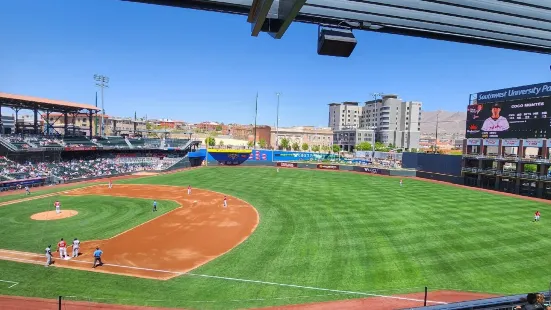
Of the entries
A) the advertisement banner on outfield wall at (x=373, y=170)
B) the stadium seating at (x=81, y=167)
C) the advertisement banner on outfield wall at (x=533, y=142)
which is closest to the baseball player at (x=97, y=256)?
the stadium seating at (x=81, y=167)

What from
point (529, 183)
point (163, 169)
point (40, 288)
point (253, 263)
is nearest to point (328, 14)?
point (253, 263)

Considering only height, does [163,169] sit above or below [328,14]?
below

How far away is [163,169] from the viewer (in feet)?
211

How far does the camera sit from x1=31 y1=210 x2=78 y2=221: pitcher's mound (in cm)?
2691

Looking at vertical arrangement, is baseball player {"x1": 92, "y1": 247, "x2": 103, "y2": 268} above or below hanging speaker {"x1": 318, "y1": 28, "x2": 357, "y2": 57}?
below

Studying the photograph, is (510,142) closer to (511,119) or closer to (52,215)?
(511,119)

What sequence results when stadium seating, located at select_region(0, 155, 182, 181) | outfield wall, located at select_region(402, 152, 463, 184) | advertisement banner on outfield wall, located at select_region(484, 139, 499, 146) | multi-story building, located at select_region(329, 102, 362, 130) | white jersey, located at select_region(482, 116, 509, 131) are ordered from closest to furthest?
stadium seating, located at select_region(0, 155, 182, 181) < white jersey, located at select_region(482, 116, 509, 131) < advertisement banner on outfield wall, located at select_region(484, 139, 499, 146) < outfield wall, located at select_region(402, 152, 463, 184) < multi-story building, located at select_region(329, 102, 362, 130)

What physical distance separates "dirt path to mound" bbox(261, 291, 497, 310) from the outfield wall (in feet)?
151

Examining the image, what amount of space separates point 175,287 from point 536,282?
18.1 metres

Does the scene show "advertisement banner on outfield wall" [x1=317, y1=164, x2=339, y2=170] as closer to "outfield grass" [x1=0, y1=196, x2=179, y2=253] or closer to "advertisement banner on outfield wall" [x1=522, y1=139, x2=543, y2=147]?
"advertisement banner on outfield wall" [x1=522, y1=139, x2=543, y2=147]

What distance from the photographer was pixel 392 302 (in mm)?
14273

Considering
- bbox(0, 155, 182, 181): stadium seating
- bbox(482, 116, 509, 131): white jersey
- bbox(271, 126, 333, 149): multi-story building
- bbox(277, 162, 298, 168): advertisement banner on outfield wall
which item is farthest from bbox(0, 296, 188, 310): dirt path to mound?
bbox(271, 126, 333, 149): multi-story building

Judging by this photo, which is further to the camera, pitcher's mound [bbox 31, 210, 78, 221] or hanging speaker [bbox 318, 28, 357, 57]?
pitcher's mound [bbox 31, 210, 78, 221]

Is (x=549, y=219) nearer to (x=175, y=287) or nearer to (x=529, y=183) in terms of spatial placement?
(x=529, y=183)
